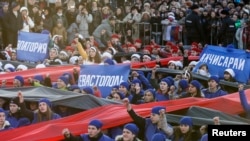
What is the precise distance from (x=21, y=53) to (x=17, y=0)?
164 inches

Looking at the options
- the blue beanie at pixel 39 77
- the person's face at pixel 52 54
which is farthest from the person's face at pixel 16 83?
the person's face at pixel 52 54

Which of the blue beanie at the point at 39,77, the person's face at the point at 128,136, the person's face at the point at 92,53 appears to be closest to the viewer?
the person's face at the point at 128,136

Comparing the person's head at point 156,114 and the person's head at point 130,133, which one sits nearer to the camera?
the person's head at point 130,133

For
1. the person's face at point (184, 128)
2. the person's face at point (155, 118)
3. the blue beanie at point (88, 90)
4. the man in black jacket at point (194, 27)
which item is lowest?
the man in black jacket at point (194, 27)

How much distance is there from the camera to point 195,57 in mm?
22031

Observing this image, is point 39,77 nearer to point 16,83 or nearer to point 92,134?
point 16,83

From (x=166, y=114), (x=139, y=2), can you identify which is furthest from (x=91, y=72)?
(x=139, y=2)

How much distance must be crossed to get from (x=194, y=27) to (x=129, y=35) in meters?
1.91

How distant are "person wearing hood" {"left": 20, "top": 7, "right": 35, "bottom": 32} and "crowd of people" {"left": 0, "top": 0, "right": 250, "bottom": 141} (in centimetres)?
2

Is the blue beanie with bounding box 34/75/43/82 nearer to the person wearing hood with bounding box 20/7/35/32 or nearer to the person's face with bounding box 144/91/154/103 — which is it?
the person's face with bounding box 144/91/154/103

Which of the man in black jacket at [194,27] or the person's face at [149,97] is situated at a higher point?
the person's face at [149,97]

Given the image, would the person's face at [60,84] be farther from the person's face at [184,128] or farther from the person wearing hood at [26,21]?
the person wearing hood at [26,21]

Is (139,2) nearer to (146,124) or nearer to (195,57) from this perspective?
(195,57)

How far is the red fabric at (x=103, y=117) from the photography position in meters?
13.0
